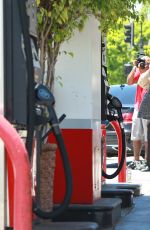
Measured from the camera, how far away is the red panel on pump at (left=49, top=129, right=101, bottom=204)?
6.73m


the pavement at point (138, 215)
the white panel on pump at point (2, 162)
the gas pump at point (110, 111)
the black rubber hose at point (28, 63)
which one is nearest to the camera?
the black rubber hose at point (28, 63)

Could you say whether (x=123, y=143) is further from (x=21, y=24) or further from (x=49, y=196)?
(x=21, y=24)

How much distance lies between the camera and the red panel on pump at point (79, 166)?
22.1ft

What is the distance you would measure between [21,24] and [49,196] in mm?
2302

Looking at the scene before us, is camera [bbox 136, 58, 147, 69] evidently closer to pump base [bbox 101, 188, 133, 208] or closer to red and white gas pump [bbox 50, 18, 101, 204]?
pump base [bbox 101, 188, 133, 208]

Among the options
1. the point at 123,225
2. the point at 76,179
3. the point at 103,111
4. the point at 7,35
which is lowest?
the point at 123,225

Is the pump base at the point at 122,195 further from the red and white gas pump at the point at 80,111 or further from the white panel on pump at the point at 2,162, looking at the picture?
the white panel on pump at the point at 2,162

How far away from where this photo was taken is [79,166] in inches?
266

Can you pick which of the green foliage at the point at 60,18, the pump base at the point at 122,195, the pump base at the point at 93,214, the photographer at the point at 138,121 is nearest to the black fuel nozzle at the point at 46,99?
the green foliage at the point at 60,18

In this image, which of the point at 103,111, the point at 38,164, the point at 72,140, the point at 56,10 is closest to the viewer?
the point at 38,164

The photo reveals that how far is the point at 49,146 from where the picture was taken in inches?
225

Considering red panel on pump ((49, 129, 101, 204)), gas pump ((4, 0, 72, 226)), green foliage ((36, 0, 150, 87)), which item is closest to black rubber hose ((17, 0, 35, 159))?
gas pump ((4, 0, 72, 226))

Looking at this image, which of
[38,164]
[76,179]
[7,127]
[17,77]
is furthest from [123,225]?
[7,127]

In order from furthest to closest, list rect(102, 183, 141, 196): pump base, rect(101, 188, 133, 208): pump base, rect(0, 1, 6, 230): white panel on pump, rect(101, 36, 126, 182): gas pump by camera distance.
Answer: rect(102, 183, 141, 196): pump base → rect(101, 36, 126, 182): gas pump → rect(101, 188, 133, 208): pump base → rect(0, 1, 6, 230): white panel on pump
